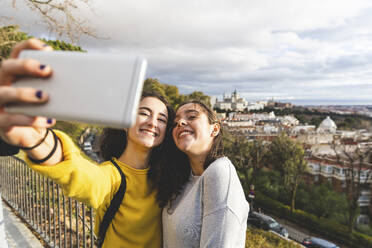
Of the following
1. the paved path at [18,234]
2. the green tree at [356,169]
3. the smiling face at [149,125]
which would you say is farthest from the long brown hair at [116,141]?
the green tree at [356,169]

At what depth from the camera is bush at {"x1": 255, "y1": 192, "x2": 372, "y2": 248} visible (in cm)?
1889

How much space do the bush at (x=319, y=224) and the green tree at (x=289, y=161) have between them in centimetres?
105

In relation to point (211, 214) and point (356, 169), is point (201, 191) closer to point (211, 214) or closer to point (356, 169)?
point (211, 214)

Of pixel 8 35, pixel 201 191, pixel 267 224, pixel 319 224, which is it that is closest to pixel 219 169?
pixel 201 191

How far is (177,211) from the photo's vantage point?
1533mm

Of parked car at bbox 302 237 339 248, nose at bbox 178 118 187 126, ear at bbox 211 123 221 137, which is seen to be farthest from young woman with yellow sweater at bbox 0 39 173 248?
parked car at bbox 302 237 339 248

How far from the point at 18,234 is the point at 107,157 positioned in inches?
104

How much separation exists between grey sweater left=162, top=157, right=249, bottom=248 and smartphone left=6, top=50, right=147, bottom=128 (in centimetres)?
86

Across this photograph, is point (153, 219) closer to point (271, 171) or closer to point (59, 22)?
point (59, 22)

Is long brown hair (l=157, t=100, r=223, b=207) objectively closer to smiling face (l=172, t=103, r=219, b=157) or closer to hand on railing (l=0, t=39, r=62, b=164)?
smiling face (l=172, t=103, r=219, b=157)

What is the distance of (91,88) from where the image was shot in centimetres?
71

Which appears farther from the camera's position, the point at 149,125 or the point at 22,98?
the point at 149,125

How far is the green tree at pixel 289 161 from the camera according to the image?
23.8 m

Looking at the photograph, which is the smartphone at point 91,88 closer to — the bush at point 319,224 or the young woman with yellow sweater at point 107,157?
the young woman with yellow sweater at point 107,157
